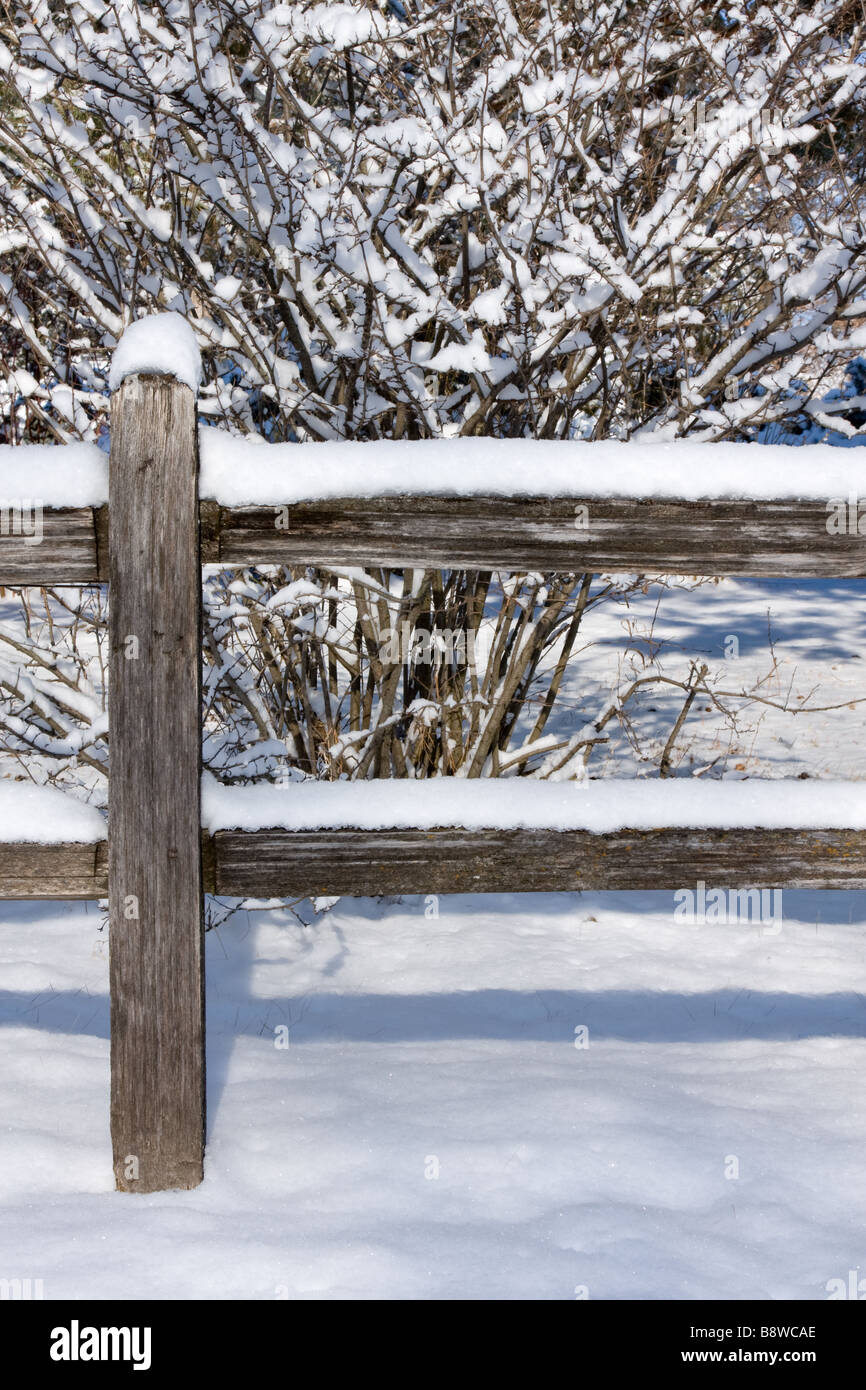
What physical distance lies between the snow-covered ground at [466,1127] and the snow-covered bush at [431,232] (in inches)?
37.0

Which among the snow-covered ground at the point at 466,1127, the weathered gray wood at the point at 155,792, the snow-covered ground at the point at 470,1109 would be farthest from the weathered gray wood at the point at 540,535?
the snow-covered ground at the point at 466,1127

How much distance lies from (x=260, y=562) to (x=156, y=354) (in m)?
0.45

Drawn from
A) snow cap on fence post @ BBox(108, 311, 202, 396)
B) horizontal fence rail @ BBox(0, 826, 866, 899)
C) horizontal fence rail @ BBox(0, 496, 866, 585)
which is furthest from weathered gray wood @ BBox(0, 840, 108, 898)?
snow cap on fence post @ BBox(108, 311, 202, 396)

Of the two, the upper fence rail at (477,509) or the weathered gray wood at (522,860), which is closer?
the upper fence rail at (477,509)

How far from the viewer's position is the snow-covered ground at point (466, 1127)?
216 centimetres

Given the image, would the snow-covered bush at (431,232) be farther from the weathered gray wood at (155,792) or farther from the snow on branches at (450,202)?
the weathered gray wood at (155,792)

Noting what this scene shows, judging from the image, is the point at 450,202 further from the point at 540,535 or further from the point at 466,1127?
the point at 466,1127

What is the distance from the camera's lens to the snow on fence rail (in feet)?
7.36

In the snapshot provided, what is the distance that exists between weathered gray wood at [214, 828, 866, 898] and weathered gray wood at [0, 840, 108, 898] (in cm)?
25

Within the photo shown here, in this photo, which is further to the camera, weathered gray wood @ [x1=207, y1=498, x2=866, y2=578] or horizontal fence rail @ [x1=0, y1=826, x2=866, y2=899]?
horizontal fence rail @ [x1=0, y1=826, x2=866, y2=899]

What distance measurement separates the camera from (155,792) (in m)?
2.31

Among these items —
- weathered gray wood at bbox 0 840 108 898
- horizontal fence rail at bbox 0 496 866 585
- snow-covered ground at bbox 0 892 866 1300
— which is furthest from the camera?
weathered gray wood at bbox 0 840 108 898

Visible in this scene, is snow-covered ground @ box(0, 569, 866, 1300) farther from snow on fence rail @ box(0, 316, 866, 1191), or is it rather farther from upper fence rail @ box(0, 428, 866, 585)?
upper fence rail @ box(0, 428, 866, 585)
